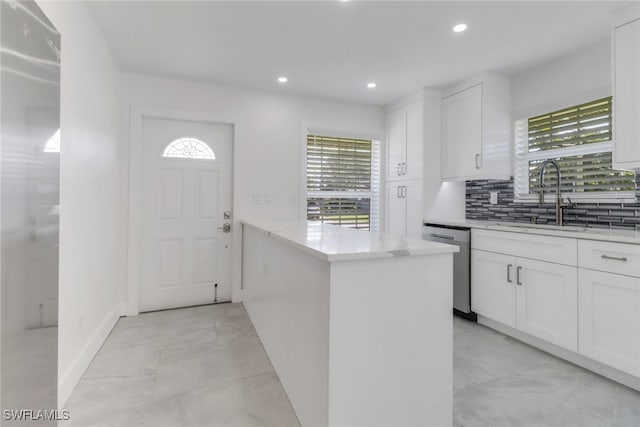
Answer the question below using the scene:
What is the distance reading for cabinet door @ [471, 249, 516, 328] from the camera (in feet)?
8.45

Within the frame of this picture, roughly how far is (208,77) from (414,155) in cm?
239

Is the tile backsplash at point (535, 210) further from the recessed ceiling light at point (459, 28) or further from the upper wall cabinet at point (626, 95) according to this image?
the recessed ceiling light at point (459, 28)

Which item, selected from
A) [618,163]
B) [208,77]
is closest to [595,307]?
[618,163]

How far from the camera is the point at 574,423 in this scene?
158cm

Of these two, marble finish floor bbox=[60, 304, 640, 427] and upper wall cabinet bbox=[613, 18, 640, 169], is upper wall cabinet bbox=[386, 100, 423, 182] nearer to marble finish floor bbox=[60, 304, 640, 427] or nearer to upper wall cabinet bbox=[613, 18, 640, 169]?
upper wall cabinet bbox=[613, 18, 640, 169]

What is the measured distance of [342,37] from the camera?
8.05 ft

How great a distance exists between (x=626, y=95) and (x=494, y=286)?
5.36 ft

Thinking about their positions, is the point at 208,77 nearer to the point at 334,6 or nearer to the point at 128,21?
the point at 128,21

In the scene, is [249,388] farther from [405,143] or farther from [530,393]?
[405,143]

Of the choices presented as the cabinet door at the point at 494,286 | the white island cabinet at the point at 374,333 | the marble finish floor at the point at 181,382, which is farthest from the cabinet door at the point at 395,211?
the white island cabinet at the point at 374,333

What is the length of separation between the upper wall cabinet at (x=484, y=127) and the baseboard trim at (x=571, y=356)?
4.65ft

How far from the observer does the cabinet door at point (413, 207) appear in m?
3.55

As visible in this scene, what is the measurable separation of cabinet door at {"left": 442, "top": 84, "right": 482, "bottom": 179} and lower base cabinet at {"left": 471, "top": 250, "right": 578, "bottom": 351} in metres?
0.96

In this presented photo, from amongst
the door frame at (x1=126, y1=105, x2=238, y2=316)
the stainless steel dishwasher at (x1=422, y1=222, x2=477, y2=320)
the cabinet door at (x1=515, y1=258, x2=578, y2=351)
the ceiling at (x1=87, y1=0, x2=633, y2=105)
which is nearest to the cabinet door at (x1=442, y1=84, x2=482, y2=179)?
the ceiling at (x1=87, y1=0, x2=633, y2=105)
